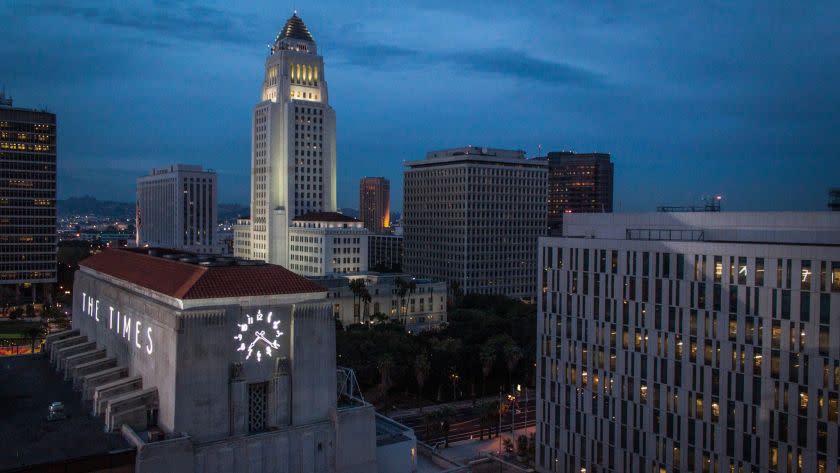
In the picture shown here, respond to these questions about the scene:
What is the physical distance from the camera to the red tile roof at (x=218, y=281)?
53844 mm

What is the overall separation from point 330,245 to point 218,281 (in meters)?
117

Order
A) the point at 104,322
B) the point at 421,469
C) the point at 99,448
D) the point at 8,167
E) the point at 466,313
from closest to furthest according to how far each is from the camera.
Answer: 1. the point at 99,448
2. the point at 421,469
3. the point at 104,322
4. the point at 466,313
5. the point at 8,167

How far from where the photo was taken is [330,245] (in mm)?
171375

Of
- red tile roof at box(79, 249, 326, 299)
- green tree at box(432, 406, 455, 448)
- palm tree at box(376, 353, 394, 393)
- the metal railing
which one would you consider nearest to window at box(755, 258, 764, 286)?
the metal railing

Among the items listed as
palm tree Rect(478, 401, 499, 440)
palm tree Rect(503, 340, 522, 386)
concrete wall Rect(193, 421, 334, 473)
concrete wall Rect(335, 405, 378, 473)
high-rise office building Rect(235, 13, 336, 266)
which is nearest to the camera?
concrete wall Rect(193, 421, 334, 473)

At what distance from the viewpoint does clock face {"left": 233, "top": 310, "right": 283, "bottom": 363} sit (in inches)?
2138

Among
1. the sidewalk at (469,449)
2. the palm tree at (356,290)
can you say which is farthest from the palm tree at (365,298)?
the sidewalk at (469,449)

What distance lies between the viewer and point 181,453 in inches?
1962

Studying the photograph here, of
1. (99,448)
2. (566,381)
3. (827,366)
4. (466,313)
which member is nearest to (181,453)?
(99,448)

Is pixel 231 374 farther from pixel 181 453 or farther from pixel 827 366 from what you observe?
pixel 827 366

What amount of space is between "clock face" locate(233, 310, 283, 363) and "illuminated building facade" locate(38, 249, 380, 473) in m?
0.08

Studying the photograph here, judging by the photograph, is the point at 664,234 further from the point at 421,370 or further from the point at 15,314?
the point at 15,314

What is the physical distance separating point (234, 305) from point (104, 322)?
27.8 m

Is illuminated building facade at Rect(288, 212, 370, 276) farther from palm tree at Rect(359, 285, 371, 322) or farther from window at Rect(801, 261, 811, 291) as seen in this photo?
window at Rect(801, 261, 811, 291)
